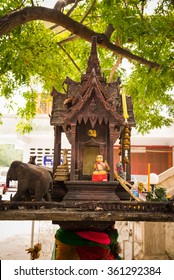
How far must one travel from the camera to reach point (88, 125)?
125 inches

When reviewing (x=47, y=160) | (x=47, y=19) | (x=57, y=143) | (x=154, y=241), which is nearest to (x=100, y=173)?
(x=57, y=143)

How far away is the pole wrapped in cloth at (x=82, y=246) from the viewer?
251cm

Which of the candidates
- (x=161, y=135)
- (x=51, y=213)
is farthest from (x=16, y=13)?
(x=161, y=135)

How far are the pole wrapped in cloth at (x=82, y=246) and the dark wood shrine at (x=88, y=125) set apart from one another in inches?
14.9

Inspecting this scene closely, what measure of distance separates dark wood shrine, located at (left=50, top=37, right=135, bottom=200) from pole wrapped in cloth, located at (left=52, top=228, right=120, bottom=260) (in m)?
0.38

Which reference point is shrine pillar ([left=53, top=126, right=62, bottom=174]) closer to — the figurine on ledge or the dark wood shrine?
the dark wood shrine

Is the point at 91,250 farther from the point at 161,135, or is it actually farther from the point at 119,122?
the point at 161,135

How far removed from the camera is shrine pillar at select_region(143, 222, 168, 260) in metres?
5.12

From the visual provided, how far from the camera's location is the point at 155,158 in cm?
1259

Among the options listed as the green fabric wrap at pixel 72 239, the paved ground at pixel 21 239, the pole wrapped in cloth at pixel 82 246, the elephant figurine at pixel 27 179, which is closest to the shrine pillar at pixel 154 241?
the paved ground at pixel 21 239

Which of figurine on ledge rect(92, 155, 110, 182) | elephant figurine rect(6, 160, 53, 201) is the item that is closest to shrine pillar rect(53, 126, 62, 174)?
figurine on ledge rect(92, 155, 110, 182)

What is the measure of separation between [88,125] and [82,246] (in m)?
1.41
